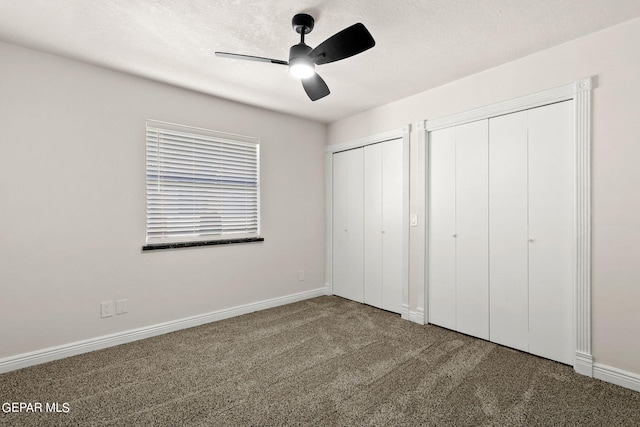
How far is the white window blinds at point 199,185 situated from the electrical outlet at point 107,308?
64 cm

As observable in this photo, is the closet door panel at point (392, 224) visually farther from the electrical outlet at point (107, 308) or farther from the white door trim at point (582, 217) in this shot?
the electrical outlet at point (107, 308)

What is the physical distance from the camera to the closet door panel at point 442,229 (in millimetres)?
3207

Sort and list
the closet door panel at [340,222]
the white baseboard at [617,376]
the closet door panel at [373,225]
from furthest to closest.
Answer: the closet door panel at [340,222], the closet door panel at [373,225], the white baseboard at [617,376]

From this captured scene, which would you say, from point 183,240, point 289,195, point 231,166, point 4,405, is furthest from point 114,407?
point 289,195

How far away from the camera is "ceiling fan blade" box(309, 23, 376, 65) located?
1.74m

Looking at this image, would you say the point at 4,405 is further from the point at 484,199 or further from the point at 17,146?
the point at 484,199

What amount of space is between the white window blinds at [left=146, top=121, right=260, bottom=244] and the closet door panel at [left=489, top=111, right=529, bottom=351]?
2585 mm

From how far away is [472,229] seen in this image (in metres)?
3.05

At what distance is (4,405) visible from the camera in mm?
1977

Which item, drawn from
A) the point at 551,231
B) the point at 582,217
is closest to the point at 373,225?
the point at 551,231

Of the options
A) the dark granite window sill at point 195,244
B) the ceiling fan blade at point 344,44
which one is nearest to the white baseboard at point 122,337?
the dark granite window sill at point 195,244

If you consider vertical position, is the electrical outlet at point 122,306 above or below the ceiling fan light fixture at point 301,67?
below

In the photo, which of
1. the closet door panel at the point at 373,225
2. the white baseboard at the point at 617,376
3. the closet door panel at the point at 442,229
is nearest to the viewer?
the white baseboard at the point at 617,376

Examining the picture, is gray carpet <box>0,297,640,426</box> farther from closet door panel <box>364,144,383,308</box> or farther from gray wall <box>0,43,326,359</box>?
closet door panel <box>364,144,383,308</box>
